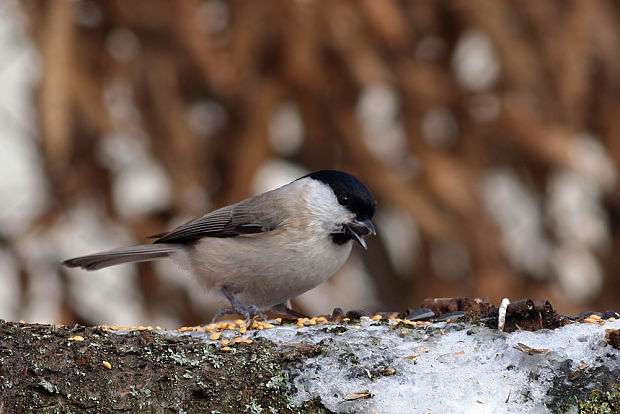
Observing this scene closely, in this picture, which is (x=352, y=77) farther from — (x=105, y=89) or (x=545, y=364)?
(x=545, y=364)

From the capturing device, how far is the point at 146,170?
3.76m

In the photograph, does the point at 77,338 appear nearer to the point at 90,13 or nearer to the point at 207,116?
the point at 90,13

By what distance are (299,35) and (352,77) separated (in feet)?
1.16

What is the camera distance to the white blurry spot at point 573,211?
4.00m

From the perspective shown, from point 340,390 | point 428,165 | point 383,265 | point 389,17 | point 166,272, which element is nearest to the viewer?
point 340,390

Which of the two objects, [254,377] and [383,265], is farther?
[383,265]

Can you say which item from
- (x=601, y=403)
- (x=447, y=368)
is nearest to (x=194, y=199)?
(x=447, y=368)

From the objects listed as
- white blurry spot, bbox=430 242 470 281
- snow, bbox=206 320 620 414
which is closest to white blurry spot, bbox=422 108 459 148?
white blurry spot, bbox=430 242 470 281

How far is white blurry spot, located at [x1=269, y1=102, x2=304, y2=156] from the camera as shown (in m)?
3.90

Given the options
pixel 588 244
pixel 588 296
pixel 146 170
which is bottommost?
pixel 588 296

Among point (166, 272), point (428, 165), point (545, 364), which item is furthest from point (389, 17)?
point (545, 364)

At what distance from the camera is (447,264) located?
420cm

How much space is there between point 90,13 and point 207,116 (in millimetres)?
756

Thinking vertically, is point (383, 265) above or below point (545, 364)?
below
